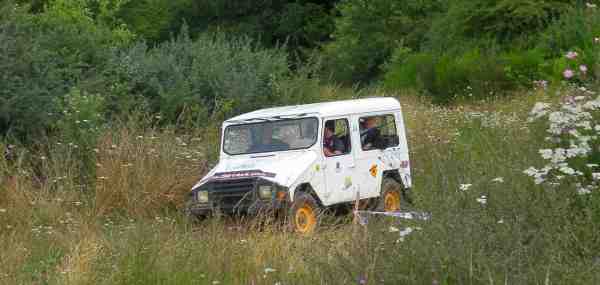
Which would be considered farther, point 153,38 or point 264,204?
point 153,38

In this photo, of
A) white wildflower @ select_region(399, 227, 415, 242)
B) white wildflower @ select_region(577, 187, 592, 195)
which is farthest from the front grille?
white wildflower @ select_region(577, 187, 592, 195)

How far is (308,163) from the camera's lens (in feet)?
42.8

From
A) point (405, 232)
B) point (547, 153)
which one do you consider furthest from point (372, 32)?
point (405, 232)

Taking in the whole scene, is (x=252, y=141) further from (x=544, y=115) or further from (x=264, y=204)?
(x=544, y=115)

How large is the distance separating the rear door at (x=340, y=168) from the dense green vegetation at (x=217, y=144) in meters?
1.04

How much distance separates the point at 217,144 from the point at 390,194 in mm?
3392

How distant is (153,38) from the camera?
55.5 meters

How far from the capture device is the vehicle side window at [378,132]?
46.3 ft

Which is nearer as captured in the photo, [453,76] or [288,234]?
[288,234]

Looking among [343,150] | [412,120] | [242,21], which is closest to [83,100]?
[343,150]

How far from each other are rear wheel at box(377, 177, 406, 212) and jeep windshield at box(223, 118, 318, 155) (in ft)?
4.72

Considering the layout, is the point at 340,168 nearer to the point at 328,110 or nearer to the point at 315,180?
the point at 315,180

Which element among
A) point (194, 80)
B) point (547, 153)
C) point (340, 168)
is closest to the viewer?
point (547, 153)

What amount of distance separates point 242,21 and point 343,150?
136 feet
